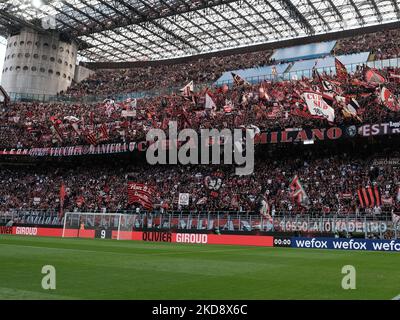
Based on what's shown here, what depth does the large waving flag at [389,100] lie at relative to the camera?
34.3 metres

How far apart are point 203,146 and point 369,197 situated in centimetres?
1673

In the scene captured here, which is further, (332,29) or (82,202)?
(332,29)

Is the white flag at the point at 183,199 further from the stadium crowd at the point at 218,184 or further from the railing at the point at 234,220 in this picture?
the railing at the point at 234,220

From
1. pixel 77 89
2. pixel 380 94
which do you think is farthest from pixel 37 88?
pixel 380 94

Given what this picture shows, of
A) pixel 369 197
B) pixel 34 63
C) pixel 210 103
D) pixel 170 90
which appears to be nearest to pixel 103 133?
pixel 210 103

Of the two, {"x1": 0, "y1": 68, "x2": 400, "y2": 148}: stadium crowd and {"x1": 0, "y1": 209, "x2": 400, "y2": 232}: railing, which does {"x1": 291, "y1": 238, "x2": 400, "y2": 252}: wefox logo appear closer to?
{"x1": 0, "y1": 209, "x2": 400, "y2": 232}: railing

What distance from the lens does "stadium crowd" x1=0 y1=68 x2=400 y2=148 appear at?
38219 mm

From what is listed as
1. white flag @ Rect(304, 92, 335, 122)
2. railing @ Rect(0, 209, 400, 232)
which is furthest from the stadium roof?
railing @ Rect(0, 209, 400, 232)

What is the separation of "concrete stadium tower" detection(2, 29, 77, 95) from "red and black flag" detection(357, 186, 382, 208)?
54497 millimetres

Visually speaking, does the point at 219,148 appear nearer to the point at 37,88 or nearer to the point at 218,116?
the point at 218,116

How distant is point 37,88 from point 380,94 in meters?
54.4

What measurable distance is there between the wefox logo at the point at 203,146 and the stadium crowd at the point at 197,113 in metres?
1.40

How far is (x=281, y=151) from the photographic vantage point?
4425 centimetres

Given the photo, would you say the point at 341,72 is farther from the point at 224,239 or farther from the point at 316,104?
the point at 224,239
